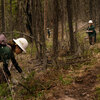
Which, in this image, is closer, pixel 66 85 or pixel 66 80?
pixel 66 85

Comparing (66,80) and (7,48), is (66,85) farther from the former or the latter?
(7,48)

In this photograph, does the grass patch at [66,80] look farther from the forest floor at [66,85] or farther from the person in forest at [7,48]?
the person in forest at [7,48]

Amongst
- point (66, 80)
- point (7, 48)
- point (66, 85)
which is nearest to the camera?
point (7, 48)

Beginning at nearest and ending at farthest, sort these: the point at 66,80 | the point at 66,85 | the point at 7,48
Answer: the point at 7,48 < the point at 66,85 < the point at 66,80

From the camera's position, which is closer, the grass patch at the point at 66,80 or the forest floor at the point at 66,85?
the forest floor at the point at 66,85

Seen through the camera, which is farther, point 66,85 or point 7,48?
point 66,85

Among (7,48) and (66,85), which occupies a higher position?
(7,48)

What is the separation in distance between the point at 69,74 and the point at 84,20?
2051 cm

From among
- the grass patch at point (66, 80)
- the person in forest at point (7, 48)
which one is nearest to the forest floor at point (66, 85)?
the grass patch at point (66, 80)

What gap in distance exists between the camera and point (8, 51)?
14.1ft

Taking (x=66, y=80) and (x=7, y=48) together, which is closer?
(x=7, y=48)

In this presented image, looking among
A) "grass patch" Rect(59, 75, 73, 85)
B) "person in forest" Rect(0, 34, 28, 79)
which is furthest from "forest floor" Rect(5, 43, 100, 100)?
"person in forest" Rect(0, 34, 28, 79)

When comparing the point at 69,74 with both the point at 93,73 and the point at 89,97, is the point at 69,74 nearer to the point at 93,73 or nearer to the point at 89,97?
the point at 93,73

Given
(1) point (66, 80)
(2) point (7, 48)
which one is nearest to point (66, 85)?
(1) point (66, 80)
